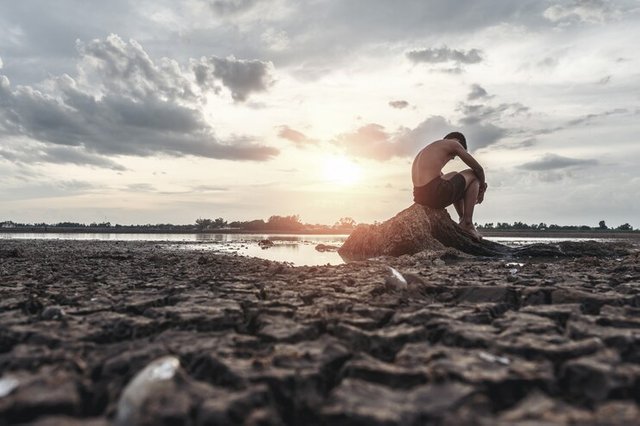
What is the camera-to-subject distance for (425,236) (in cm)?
1005

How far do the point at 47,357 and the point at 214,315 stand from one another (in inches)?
38.1

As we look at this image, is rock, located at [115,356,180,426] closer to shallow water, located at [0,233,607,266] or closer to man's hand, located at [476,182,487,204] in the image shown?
shallow water, located at [0,233,607,266]

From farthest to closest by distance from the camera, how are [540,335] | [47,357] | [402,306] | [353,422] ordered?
1. [402,306]
2. [540,335]
3. [47,357]
4. [353,422]

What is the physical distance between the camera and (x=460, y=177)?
34.5 feet

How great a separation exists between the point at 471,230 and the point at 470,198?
0.80 metres

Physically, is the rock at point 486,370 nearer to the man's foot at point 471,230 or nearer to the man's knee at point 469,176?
the man's foot at point 471,230

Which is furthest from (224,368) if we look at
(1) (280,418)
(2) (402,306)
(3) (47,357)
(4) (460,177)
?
(4) (460,177)

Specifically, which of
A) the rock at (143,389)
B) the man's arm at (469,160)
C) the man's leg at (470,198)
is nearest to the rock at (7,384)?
the rock at (143,389)

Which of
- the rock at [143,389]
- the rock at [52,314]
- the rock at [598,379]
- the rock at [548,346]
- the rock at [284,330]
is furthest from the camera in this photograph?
the rock at [52,314]

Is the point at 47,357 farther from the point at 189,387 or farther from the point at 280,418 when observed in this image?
the point at 280,418

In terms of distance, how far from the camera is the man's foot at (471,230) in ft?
34.5

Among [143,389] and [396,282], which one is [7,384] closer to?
[143,389]

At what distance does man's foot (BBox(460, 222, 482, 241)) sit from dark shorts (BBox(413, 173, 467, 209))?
72 centimetres

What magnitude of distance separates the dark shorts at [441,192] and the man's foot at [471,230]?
28.3 inches
